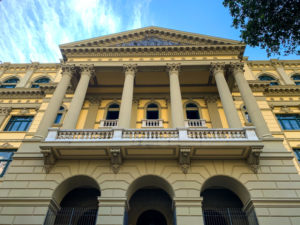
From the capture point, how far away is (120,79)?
19062 millimetres

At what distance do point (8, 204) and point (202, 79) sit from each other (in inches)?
630

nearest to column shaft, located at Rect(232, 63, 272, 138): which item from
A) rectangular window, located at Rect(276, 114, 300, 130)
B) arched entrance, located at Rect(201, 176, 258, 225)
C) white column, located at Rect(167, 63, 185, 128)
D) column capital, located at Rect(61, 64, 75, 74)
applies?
arched entrance, located at Rect(201, 176, 258, 225)

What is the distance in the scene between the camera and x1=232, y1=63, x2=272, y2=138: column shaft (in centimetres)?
1306

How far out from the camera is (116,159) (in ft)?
39.0

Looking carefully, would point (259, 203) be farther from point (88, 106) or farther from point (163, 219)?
point (88, 106)

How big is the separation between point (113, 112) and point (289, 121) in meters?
15.4

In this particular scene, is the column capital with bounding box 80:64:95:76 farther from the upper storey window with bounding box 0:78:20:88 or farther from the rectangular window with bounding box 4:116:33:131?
the upper storey window with bounding box 0:78:20:88

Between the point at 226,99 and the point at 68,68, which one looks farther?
the point at 68,68

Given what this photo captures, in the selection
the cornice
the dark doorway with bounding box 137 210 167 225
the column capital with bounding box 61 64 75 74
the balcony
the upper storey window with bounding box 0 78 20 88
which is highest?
the upper storey window with bounding box 0 78 20 88

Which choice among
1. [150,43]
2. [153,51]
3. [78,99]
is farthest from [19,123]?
[150,43]

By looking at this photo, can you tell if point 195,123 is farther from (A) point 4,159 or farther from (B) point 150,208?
(A) point 4,159

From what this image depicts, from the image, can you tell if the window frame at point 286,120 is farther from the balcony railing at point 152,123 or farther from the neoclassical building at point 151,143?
the balcony railing at point 152,123

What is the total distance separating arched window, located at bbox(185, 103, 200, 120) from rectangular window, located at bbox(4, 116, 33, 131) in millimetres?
14104

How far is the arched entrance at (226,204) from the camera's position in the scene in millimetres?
11178
